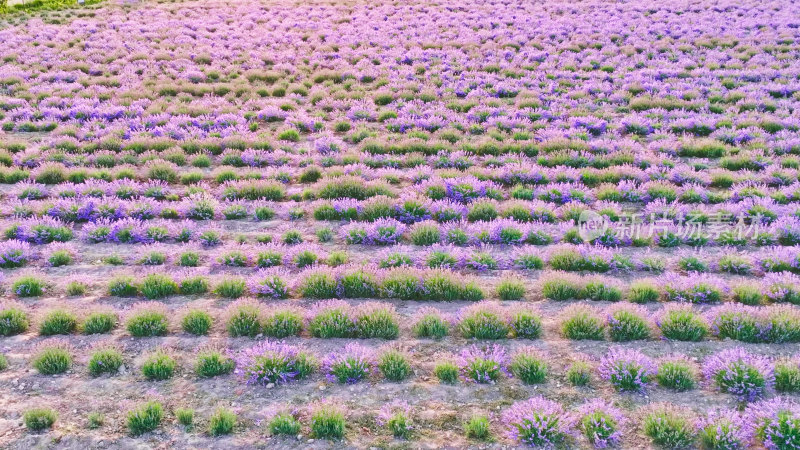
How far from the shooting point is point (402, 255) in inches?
383

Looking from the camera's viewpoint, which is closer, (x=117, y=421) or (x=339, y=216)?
(x=117, y=421)

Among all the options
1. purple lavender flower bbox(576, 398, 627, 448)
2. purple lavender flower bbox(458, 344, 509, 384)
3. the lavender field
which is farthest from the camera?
purple lavender flower bbox(458, 344, 509, 384)

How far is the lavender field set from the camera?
6.38m

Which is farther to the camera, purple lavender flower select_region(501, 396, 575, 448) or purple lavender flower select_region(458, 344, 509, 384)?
purple lavender flower select_region(458, 344, 509, 384)

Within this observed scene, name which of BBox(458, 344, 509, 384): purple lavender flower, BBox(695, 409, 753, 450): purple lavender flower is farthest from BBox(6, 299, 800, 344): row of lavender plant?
BBox(695, 409, 753, 450): purple lavender flower

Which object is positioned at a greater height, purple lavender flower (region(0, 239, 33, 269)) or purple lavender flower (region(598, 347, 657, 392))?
purple lavender flower (region(0, 239, 33, 269))

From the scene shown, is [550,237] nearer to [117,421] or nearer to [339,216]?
[339,216]

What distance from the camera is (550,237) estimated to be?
34.2 feet

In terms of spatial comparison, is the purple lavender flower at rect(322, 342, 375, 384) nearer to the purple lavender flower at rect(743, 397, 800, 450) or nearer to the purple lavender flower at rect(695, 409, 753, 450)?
the purple lavender flower at rect(695, 409, 753, 450)

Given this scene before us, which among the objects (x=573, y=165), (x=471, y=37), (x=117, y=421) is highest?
(x=471, y=37)

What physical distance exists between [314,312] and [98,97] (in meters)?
15.6

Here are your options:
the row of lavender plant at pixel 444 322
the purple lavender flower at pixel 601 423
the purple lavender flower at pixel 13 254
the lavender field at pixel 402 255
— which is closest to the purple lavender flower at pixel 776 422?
the lavender field at pixel 402 255

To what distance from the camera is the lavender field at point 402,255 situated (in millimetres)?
6375

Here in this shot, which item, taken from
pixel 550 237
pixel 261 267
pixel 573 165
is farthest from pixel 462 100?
pixel 261 267
